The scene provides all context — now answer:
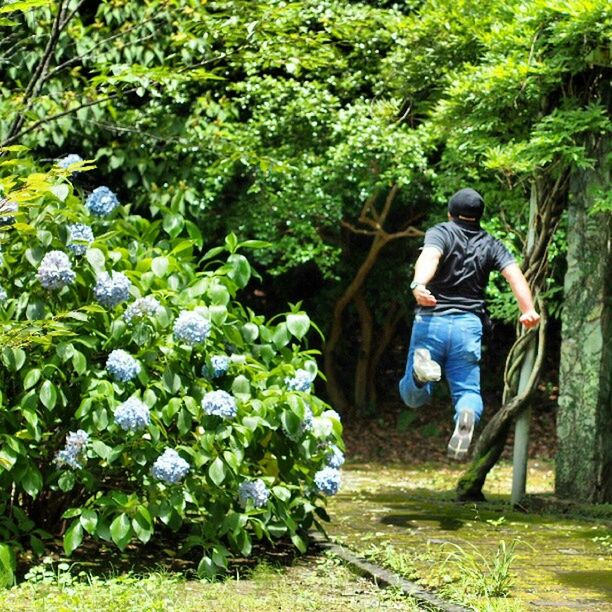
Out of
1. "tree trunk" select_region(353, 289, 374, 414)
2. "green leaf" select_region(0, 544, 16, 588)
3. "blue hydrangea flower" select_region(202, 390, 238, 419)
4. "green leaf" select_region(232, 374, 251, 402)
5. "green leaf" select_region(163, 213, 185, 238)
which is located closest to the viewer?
"green leaf" select_region(0, 544, 16, 588)

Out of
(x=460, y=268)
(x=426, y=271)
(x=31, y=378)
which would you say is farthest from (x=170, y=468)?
(x=460, y=268)

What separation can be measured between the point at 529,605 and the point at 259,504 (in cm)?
156

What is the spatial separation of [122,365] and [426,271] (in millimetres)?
2302

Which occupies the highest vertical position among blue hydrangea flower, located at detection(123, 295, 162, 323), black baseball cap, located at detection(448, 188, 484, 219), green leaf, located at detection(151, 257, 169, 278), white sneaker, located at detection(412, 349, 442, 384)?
black baseball cap, located at detection(448, 188, 484, 219)

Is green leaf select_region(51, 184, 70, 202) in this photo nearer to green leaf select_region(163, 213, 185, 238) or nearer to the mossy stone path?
green leaf select_region(163, 213, 185, 238)

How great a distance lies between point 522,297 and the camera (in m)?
7.39

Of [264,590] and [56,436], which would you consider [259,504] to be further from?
[56,436]

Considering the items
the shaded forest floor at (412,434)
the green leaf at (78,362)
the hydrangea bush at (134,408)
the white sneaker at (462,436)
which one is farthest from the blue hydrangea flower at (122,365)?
the shaded forest floor at (412,434)

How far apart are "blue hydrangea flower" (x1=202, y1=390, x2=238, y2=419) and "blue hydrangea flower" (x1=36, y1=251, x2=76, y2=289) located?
2.99ft

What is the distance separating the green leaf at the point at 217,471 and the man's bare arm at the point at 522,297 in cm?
240

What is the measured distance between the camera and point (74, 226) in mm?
5996

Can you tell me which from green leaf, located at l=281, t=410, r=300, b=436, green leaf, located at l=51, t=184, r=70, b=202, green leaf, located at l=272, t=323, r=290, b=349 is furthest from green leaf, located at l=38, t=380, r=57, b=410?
green leaf, located at l=272, t=323, r=290, b=349

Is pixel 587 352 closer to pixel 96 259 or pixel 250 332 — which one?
pixel 250 332

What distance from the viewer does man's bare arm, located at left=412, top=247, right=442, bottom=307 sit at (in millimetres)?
7082
